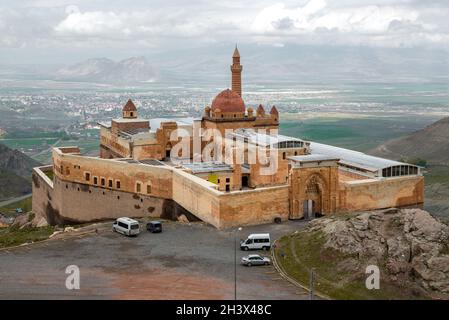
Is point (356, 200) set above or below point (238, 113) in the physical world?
below

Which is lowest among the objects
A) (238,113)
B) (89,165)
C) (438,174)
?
(438,174)

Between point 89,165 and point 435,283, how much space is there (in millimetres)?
31597

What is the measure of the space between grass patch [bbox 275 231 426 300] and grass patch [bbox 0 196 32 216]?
58602mm

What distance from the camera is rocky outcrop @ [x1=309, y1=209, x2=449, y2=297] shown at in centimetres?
2695

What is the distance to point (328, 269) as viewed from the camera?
28609 mm

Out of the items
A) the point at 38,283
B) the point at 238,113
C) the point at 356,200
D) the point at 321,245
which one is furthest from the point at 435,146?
the point at 38,283

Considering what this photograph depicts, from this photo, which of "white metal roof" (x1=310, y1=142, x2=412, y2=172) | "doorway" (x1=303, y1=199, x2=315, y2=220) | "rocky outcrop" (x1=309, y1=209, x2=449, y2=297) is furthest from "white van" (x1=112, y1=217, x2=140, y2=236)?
"white metal roof" (x1=310, y1=142, x2=412, y2=172)

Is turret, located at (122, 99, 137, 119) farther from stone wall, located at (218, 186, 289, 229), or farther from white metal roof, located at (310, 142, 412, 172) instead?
stone wall, located at (218, 186, 289, 229)

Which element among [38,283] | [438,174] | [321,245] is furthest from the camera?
[438,174]

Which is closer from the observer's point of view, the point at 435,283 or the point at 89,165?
the point at 435,283

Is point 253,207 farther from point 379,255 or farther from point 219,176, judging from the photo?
point 379,255

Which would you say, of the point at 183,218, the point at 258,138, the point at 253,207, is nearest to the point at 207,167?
the point at 183,218
